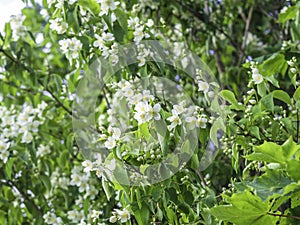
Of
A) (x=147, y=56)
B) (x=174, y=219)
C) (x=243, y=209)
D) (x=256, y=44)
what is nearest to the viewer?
(x=243, y=209)

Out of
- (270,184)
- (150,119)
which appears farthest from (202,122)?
(270,184)

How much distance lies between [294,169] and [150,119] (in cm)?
39

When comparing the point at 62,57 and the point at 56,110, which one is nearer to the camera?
the point at 56,110

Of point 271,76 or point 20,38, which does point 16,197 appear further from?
point 271,76

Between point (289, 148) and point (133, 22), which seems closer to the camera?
point (289, 148)

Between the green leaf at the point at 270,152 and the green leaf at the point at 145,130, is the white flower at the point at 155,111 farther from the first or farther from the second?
the green leaf at the point at 270,152

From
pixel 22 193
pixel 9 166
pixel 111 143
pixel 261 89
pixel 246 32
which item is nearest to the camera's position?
pixel 111 143

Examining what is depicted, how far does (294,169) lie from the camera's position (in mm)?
975

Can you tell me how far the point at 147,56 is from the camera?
160 cm

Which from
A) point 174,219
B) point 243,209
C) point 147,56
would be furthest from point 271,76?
point 243,209

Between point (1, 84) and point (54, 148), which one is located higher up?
point (1, 84)

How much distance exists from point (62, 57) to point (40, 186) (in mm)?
654

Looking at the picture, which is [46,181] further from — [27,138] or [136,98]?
[136,98]

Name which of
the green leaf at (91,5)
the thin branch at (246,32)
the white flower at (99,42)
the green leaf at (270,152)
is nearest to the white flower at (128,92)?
the white flower at (99,42)
